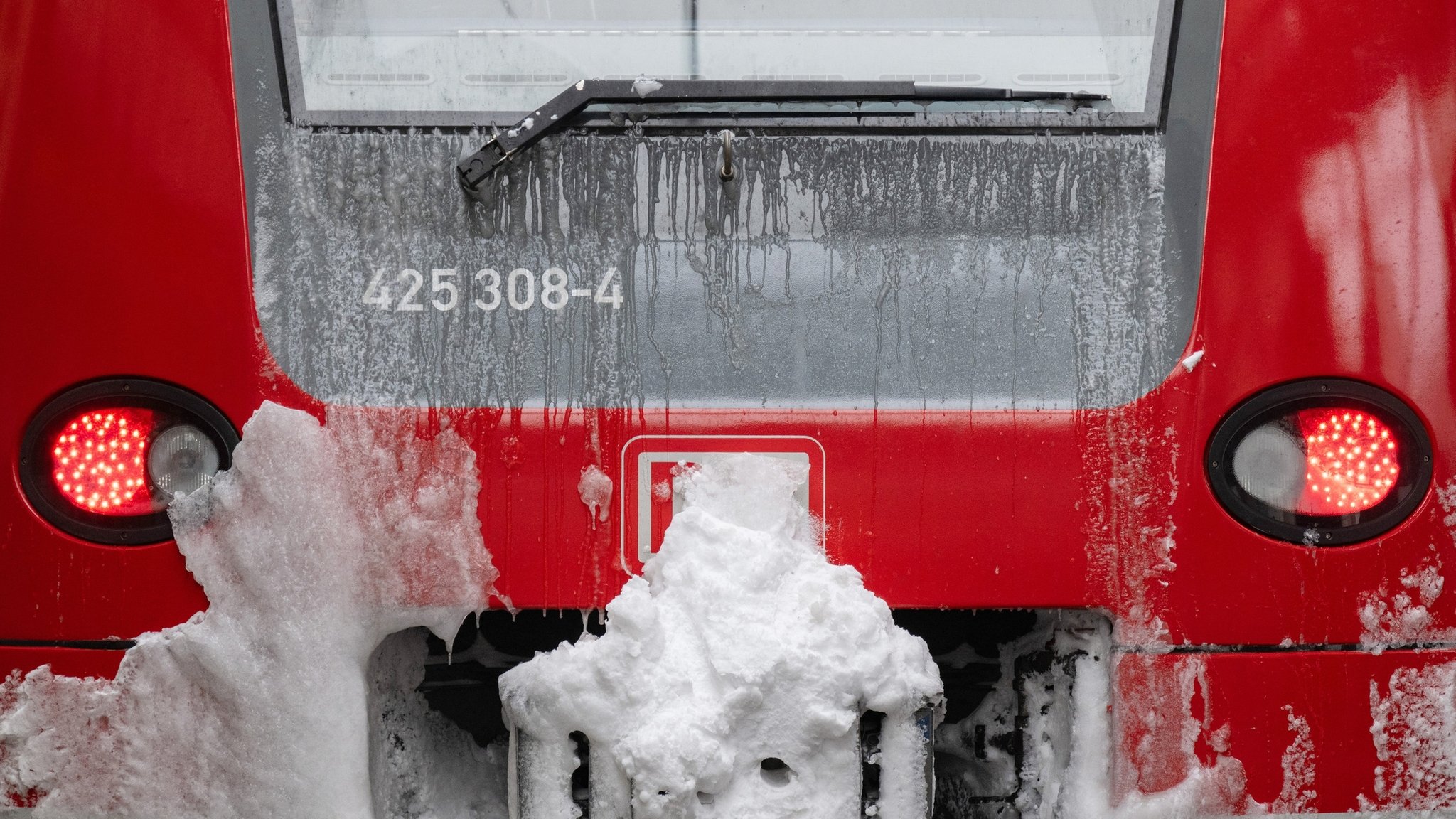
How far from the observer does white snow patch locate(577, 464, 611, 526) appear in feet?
6.11

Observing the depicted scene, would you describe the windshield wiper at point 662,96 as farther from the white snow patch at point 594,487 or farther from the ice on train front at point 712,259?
the white snow patch at point 594,487

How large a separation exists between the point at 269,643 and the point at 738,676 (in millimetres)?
721

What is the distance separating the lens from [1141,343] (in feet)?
6.21

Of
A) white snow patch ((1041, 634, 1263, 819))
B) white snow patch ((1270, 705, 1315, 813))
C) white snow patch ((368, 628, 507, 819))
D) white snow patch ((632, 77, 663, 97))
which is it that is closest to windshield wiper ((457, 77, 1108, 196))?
white snow patch ((632, 77, 663, 97))

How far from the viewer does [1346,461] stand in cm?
186

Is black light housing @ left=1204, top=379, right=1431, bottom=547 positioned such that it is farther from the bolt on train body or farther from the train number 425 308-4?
the train number 425 308-4

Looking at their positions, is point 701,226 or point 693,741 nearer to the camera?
point 693,741

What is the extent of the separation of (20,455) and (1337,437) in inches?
77.4

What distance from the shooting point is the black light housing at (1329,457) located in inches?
73.1

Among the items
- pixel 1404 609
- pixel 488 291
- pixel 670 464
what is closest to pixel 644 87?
pixel 488 291

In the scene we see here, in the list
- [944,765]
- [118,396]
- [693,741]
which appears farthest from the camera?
[944,765]

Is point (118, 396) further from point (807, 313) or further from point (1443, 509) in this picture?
point (1443, 509)

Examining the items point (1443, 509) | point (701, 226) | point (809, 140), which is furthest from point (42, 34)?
point (1443, 509)

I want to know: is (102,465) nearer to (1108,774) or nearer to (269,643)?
(269,643)
